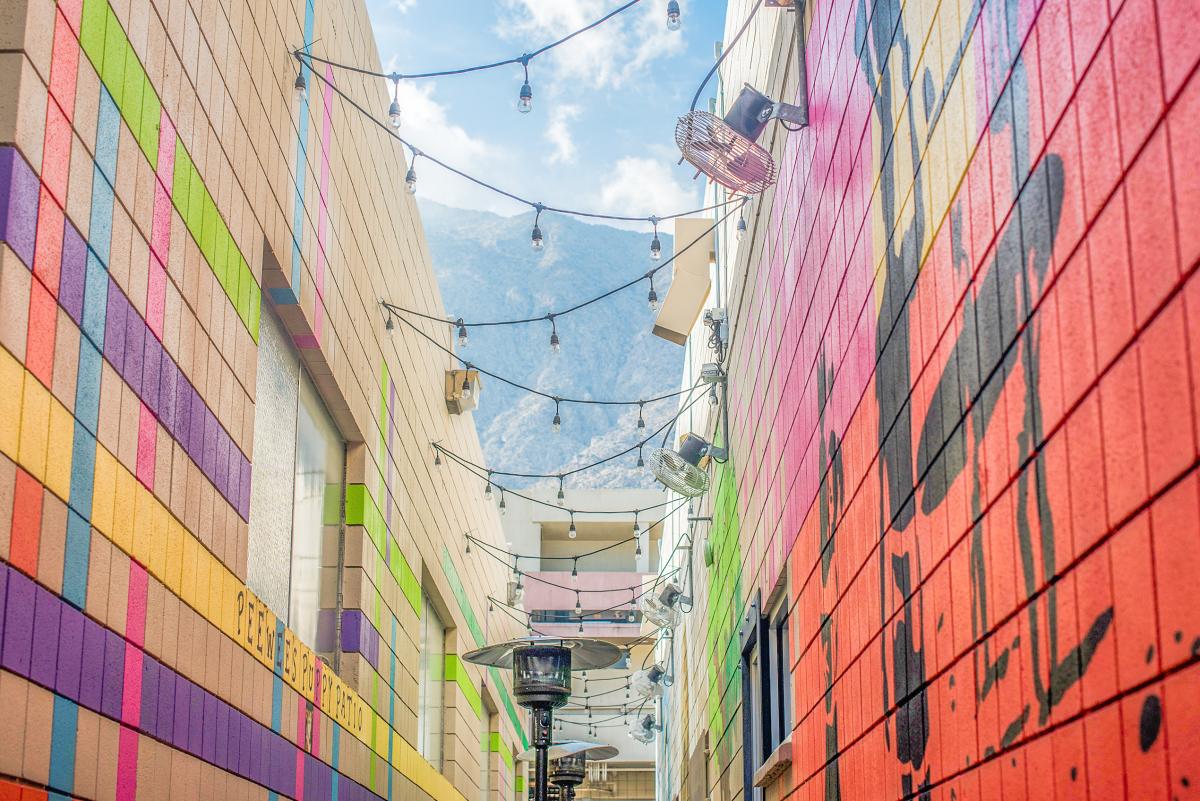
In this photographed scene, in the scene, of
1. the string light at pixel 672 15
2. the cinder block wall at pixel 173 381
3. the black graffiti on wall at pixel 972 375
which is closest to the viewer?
the black graffiti on wall at pixel 972 375

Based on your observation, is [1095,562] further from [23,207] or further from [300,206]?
[300,206]

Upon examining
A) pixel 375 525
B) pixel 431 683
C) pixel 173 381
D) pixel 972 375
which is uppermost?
pixel 375 525

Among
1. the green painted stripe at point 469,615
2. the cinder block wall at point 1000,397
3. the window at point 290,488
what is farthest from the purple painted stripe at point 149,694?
the green painted stripe at point 469,615

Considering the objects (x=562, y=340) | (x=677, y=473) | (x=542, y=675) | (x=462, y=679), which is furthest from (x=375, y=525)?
(x=562, y=340)

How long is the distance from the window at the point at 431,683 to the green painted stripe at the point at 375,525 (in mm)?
1782

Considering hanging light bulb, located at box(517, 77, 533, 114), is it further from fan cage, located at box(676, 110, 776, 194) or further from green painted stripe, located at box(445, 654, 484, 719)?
green painted stripe, located at box(445, 654, 484, 719)

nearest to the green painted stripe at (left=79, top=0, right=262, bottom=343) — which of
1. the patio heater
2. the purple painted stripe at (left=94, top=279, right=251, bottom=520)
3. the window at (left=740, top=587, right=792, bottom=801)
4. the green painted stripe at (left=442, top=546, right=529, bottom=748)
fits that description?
the purple painted stripe at (left=94, top=279, right=251, bottom=520)

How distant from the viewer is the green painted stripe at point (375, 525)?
345 inches

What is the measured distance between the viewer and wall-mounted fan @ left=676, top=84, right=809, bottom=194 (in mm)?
5820

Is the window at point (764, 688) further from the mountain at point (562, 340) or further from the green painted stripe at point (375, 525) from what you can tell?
the mountain at point (562, 340)

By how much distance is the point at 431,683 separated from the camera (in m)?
13.8

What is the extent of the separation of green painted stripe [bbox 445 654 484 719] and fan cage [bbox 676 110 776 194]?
9291mm

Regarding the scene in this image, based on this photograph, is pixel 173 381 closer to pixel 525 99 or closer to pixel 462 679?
pixel 525 99

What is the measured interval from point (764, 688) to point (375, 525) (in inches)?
114
